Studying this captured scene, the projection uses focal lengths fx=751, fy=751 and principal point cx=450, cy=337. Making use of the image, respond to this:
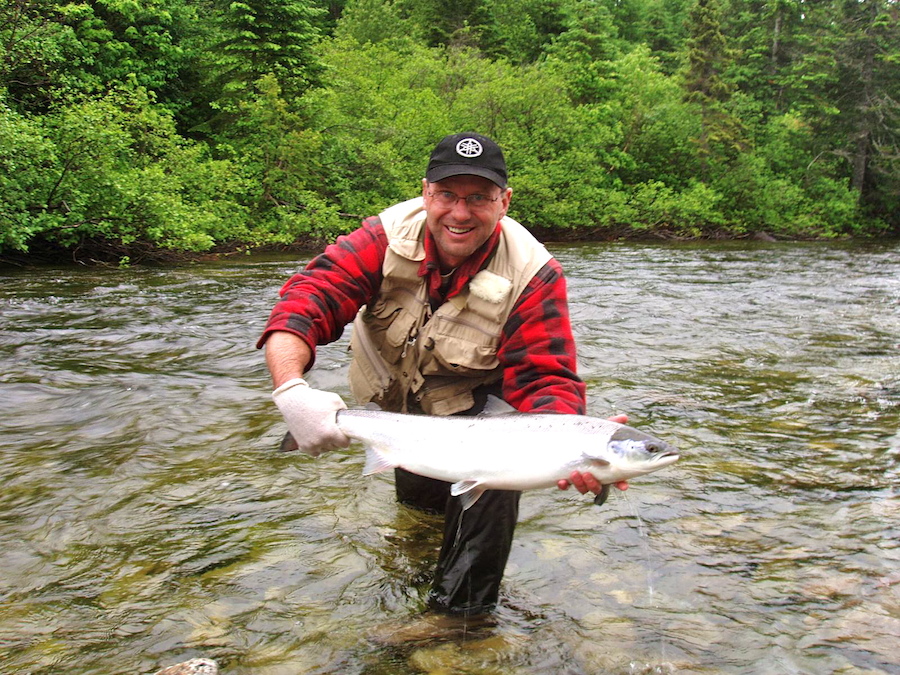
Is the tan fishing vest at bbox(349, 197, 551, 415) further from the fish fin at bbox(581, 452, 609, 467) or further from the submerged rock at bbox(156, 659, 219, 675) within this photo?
the submerged rock at bbox(156, 659, 219, 675)

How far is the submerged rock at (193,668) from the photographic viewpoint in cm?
297

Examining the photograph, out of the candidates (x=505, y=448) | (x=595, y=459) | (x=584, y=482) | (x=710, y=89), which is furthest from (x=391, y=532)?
(x=710, y=89)

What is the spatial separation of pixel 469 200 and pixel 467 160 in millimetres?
185

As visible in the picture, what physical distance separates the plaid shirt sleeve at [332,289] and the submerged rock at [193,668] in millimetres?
1293

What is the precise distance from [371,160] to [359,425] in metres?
20.3

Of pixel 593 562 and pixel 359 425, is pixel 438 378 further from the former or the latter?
pixel 593 562

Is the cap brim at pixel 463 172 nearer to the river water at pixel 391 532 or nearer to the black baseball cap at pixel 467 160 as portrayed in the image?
the black baseball cap at pixel 467 160

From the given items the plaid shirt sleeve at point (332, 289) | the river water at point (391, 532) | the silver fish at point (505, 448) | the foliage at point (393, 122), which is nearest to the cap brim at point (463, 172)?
the plaid shirt sleeve at point (332, 289)

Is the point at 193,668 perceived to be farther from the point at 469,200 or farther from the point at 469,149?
the point at 469,149

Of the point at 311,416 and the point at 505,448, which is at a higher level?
the point at 311,416

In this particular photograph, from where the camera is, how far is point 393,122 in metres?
26.2

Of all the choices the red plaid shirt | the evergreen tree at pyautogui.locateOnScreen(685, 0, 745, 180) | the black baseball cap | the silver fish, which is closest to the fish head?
the silver fish

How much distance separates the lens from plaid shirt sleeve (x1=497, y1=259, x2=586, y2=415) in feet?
11.2

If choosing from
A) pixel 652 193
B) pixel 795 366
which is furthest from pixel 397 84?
pixel 795 366
